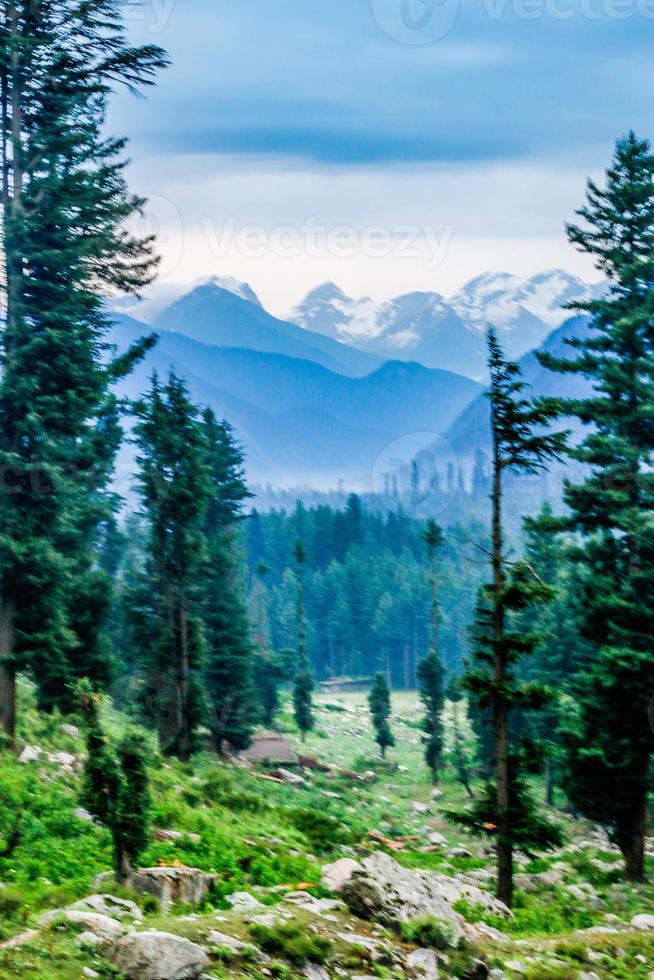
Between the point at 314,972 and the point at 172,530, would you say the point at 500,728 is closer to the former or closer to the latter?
the point at 314,972

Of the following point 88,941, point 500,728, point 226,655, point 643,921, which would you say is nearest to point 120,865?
point 88,941

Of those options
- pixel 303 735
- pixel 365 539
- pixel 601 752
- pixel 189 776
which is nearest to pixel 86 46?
pixel 189 776

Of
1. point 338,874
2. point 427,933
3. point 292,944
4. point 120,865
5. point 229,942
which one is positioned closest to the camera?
point 229,942

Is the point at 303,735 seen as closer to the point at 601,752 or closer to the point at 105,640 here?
the point at 105,640

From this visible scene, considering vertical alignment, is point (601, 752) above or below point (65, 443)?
below

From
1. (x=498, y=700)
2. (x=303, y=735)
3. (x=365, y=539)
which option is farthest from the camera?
(x=365, y=539)

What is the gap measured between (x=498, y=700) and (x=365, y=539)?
117 meters

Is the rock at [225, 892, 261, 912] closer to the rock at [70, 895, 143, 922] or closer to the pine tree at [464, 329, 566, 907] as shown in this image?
the rock at [70, 895, 143, 922]

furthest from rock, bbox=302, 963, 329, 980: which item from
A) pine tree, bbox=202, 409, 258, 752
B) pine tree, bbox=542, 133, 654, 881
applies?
pine tree, bbox=202, 409, 258, 752

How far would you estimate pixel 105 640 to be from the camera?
107 feet

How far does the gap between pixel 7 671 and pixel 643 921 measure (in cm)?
1457

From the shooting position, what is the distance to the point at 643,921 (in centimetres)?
1831

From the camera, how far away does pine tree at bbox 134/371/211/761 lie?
34.8 m

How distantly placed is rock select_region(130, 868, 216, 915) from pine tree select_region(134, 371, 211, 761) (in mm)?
19960
